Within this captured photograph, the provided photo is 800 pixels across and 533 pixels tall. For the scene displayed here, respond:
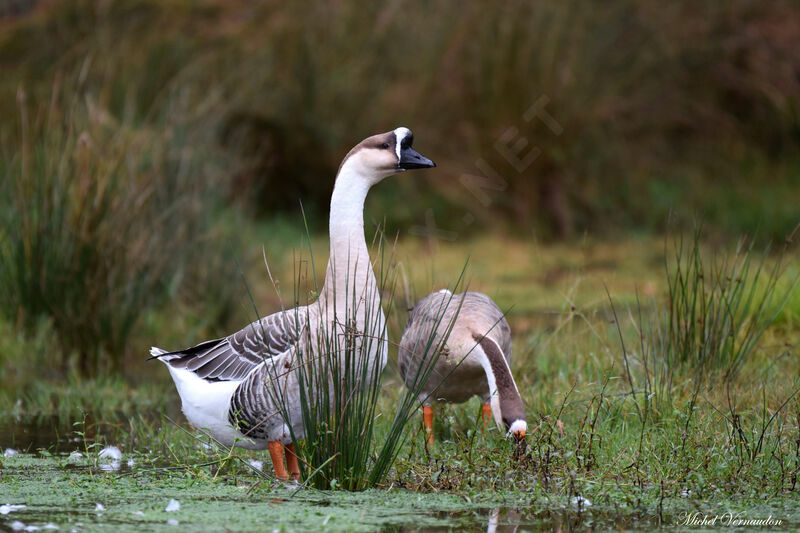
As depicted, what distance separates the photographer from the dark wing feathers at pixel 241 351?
17.8 ft

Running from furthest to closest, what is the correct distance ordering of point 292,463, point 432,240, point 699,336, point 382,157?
point 432,240 → point 699,336 → point 292,463 → point 382,157

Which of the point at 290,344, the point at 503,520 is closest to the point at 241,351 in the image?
the point at 290,344

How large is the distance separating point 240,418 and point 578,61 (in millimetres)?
8443

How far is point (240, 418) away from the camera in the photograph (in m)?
5.47

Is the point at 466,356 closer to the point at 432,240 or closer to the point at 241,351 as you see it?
the point at 241,351

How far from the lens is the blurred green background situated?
10539 mm

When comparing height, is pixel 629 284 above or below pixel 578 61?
below

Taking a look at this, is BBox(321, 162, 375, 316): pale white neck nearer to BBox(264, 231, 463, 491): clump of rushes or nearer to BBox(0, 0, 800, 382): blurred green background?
BBox(264, 231, 463, 491): clump of rushes

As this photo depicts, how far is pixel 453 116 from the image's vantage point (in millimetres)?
13398

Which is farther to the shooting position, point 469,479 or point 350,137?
point 350,137

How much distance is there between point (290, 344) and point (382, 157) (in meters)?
1.04

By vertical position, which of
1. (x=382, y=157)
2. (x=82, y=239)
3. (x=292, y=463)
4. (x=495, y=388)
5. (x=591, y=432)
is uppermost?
(x=382, y=157)

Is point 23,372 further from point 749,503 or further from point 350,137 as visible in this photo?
point 350,137

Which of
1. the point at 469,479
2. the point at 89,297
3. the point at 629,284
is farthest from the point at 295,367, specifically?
the point at 629,284
